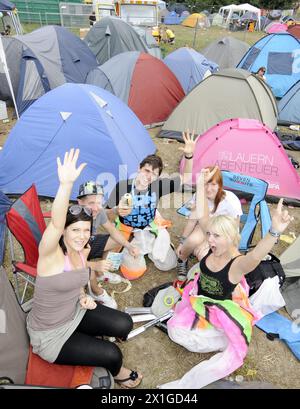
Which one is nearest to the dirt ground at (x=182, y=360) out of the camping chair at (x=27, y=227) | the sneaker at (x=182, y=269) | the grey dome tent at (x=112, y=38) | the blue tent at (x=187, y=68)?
the sneaker at (x=182, y=269)

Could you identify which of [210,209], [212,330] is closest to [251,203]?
[210,209]

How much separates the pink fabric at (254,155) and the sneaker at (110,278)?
103 inches

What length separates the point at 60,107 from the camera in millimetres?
4844

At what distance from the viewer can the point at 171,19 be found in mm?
30578

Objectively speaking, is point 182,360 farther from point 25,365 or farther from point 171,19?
point 171,19

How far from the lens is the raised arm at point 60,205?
6.44ft

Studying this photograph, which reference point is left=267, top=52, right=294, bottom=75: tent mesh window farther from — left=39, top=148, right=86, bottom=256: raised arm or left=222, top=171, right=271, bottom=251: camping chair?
left=39, top=148, right=86, bottom=256: raised arm

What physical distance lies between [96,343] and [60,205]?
1.17 meters

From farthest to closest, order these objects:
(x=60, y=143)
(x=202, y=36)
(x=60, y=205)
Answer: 1. (x=202, y=36)
2. (x=60, y=143)
3. (x=60, y=205)

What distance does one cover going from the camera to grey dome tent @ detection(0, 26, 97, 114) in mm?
7574

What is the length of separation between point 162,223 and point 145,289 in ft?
2.57

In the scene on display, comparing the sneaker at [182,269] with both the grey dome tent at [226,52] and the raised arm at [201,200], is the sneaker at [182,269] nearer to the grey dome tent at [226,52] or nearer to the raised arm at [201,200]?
the raised arm at [201,200]
